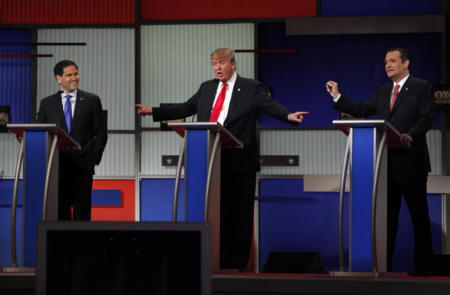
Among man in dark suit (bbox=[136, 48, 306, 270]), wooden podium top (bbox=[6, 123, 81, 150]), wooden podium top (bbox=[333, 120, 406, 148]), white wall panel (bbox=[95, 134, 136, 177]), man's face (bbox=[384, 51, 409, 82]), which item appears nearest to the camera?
wooden podium top (bbox=[333, 120, 406, 148])

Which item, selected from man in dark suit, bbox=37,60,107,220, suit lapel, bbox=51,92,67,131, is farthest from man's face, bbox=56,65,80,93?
suit lapel, bbox=51,92,67,131

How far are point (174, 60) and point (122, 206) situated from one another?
1.50 m

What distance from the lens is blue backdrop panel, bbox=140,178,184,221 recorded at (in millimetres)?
7246

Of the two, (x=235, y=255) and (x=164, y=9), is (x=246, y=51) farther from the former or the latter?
(x=235, y=255)

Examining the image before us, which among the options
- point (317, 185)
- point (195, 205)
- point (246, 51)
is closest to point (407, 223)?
point (317, 185)

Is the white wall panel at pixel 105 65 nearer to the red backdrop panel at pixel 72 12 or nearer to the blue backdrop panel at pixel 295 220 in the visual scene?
the red backdrop panel at pixel 72 12

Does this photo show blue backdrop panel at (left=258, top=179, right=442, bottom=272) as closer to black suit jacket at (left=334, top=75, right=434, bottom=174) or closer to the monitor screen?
black suit jacket at (left=334, top=75, right=434, bottom=174)

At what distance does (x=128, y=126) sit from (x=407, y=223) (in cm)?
280

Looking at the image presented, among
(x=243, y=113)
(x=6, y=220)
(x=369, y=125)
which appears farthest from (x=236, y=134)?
(x=6, y=220)

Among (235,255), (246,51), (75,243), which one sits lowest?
(235,255)

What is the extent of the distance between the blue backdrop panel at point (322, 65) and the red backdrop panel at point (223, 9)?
0.47 ft

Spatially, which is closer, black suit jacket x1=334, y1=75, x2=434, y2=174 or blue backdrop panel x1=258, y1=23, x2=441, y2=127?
black suit jacket x1=334, y1=75, x2=434, y2=174

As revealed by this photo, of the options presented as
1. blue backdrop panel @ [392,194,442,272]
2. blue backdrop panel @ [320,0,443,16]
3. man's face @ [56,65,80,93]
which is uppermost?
blue backdrop panel @ [320,0,443,16]

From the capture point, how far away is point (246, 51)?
7.23 meters
